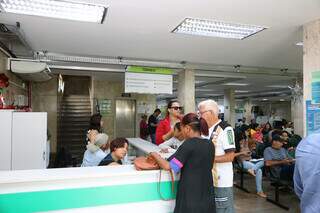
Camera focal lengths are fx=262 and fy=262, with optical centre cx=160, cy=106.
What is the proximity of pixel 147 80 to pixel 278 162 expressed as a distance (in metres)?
3.33

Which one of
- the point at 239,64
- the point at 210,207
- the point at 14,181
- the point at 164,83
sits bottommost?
the point at 210,207

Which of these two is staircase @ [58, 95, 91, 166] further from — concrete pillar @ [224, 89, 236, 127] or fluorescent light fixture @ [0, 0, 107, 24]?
concrete pillar @ [224, 89, 236, 127]

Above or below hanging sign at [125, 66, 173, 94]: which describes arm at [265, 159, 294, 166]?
below

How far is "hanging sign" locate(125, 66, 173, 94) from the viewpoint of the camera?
243 inches

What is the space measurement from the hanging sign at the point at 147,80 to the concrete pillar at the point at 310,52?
339cm

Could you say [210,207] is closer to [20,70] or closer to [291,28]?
[291,28]

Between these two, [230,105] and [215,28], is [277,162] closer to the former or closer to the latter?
[215,28]

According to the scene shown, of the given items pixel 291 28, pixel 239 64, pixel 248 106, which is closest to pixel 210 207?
pixel 291 28

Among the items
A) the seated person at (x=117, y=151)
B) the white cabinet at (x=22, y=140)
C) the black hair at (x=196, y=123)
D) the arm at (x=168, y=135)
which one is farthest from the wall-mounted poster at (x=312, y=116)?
the white cabinet at (x=22, y=140)

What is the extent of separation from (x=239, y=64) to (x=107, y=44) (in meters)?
3.40

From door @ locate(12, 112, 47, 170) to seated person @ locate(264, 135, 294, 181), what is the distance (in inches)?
154

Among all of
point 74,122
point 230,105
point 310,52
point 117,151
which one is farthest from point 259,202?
point 230,105

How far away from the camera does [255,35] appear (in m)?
4.11

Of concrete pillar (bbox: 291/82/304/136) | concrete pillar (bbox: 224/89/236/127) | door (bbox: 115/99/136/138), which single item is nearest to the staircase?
door (bbox: 115/99/136/138)
